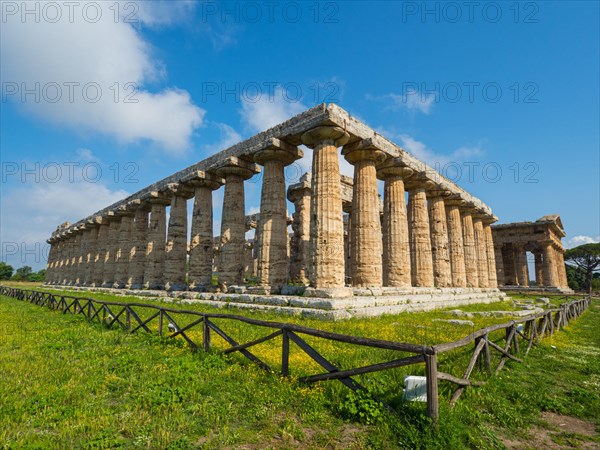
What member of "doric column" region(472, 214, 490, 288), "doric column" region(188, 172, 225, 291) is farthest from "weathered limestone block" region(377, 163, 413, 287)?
"doric column" region(472, 214, 490, 288)

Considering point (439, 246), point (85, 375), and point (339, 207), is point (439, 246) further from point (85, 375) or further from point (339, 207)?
point (85, 375)

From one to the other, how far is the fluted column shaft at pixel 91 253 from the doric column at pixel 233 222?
920 inches

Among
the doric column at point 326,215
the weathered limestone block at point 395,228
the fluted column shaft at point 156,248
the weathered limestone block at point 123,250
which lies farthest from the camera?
the weathered limestone block at point 123,250

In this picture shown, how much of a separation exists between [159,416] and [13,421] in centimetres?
192

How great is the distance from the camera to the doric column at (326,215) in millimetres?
13938

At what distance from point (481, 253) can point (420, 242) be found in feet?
38.9

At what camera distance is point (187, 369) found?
20.3 feet

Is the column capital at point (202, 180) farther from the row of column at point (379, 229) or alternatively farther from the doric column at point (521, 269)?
the doric column at point (521, 269)

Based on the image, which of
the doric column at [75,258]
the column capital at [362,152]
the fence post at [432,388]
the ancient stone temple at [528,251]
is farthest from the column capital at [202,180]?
the ancient stone temple at [528,251]

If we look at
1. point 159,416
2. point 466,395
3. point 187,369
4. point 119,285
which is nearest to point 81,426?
point 159,416

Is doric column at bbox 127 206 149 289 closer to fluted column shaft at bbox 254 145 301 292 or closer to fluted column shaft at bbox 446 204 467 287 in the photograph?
fluted column shaft at bbox 254 145 301 292

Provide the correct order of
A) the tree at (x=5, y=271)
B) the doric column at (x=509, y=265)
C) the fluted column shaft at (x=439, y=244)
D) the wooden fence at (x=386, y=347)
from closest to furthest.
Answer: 1. the wooden fence at (x=386, y=347)
2. the fluted column shaft at (x=439, y=244)
3. the doric column at (x=509, y=265)
4. the tree at (x=5, y=271)

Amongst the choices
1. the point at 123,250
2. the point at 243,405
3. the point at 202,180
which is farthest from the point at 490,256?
the point at 123,250

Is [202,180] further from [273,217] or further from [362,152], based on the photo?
[362,152]
